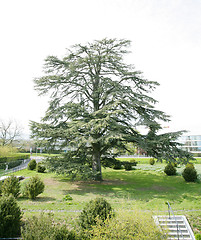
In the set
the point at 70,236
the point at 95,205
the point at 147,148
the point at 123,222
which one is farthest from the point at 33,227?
the point at 147,148

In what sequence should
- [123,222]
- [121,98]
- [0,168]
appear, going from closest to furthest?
1. [123,222]
2. [121,98]
3. [0,168]

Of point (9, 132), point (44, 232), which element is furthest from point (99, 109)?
point (9, 132)

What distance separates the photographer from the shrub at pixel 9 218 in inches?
227

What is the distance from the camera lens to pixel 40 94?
1773 centimetres

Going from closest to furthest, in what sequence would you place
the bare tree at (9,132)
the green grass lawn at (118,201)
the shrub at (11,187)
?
1. the green grass lawn at (118,201)
2. the shrub at (11,187)
3. the bare tree at (9,132)

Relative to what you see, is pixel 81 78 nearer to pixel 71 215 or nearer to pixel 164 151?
pixel 164 151

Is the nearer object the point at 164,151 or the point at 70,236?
the point at 70,236

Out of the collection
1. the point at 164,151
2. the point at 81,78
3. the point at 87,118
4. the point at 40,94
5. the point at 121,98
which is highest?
the point at 81,78

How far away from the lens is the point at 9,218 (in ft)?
19.3

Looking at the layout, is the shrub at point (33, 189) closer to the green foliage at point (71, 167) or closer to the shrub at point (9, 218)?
the green foliage at point (71, 167)

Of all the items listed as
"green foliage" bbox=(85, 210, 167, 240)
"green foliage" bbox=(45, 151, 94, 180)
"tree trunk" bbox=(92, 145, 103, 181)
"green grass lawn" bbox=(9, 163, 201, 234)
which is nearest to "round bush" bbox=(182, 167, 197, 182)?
"green grass lawn" bbox=(9, 163, 201, 234)

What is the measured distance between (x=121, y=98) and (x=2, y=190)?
428 inches

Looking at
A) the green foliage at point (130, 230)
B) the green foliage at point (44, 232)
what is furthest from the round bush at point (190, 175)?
the green foliage at point (44, 232)

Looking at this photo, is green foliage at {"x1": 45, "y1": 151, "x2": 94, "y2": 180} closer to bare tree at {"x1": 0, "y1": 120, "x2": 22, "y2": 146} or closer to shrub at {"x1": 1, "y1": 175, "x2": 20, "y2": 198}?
shrub at {"x1": 1, "y1": 175, "x2": 20, "y2": 198}
